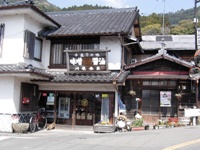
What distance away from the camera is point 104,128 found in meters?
14.3

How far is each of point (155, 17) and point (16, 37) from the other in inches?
2086

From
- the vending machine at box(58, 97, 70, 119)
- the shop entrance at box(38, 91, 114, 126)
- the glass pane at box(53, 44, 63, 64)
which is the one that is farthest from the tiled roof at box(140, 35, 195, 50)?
the vending machine at box(58, 97, 70, 119)

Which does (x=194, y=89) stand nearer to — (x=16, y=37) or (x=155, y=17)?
(x=16, y=37)

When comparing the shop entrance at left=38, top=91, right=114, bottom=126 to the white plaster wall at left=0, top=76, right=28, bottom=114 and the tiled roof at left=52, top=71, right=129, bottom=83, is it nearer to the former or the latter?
the tiled roof at left=52, top=71, right=129, bottom=83

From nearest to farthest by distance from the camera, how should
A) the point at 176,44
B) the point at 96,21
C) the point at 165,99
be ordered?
the point at 165,99 → the point at 96,21 → the point at 176,44

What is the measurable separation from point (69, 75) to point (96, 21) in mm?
4370

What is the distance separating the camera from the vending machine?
16312 mm

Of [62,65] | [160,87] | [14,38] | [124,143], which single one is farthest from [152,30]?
[124,143]

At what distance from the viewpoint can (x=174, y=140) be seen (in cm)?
987

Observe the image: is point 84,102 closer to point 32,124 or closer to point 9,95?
point 32,124

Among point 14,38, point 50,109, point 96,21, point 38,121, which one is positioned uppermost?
point 96,21

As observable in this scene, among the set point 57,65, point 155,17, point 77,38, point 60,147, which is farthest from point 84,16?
point 155,17

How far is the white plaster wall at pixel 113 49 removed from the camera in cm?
1582

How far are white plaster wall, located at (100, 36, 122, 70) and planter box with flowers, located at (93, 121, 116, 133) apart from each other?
132 inches
